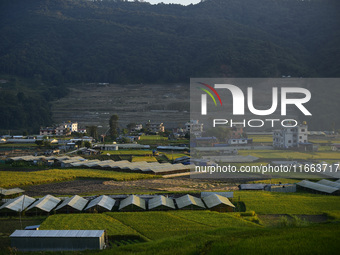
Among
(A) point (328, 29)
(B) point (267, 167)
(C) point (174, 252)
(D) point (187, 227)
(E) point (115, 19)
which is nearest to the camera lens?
(C) point (174, 252)

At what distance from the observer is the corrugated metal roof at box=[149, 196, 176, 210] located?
9.70 m

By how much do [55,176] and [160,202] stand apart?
20.1 ft

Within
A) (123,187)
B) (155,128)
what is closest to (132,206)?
(123,187)

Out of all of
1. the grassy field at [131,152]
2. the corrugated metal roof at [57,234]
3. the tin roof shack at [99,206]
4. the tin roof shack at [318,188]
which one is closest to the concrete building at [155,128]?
the grassy field at [131,152]

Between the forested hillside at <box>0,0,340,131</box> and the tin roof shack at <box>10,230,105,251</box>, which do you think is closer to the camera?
the tin roof shack at <box>10,230,105,251</box>

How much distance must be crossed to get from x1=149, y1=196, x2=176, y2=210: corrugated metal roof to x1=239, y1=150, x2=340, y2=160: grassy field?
849cm

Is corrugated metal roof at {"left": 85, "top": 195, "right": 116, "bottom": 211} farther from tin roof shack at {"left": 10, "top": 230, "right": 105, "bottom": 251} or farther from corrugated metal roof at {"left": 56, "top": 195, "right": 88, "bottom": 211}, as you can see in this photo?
tin roof shack at {"left": 10, "top": 230, "right": 105, "bottom": 251}

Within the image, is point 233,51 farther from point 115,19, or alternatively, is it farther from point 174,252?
point 174,252

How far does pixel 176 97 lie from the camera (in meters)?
45.7

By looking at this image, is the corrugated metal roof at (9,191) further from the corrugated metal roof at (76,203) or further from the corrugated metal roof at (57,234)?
the corrugated metal roof at (57,234)

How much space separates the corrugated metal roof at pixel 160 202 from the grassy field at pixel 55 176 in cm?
414

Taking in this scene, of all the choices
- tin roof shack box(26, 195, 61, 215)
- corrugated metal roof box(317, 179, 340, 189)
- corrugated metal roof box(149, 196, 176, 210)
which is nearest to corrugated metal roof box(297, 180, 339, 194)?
corrugated metal roof box(317, 179, 340, 189)

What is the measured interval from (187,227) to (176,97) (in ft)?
125

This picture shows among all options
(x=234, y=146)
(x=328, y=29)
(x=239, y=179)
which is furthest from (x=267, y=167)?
(x=328, y=29)
